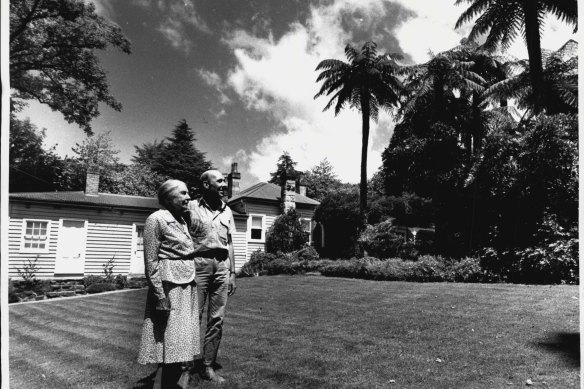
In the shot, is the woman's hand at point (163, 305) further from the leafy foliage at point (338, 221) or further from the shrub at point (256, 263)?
the leafy foliage at point (338, 221)

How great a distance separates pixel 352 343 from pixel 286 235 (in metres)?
18.3

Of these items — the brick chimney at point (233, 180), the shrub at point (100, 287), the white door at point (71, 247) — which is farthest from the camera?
the brick chimney at point (233, 180)

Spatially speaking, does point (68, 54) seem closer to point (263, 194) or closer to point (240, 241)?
point (240, 241)

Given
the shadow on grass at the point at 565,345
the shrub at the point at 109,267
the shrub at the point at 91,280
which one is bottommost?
the shrub at the point at 91,280

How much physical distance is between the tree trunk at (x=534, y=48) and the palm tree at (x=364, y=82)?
10814mm

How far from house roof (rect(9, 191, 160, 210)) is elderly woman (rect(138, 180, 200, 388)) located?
15708 millimetres

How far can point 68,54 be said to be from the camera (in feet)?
31.5

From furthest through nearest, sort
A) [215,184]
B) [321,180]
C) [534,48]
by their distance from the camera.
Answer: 1. [321,180]
2. [534,48]
3. [215,184]

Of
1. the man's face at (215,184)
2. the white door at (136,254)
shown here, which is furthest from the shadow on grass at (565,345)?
the white door at (136,254)

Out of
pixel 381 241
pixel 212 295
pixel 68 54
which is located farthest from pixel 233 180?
pixel 212 295

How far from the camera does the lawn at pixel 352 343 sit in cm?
430

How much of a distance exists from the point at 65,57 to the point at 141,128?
5.51 m

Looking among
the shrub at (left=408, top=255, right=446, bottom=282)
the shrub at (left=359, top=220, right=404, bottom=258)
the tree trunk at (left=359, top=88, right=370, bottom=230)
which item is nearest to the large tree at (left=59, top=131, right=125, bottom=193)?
the tree trunk at (left=359, top=88, right=370, bottom=230)

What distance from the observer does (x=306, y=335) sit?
6.43 m
